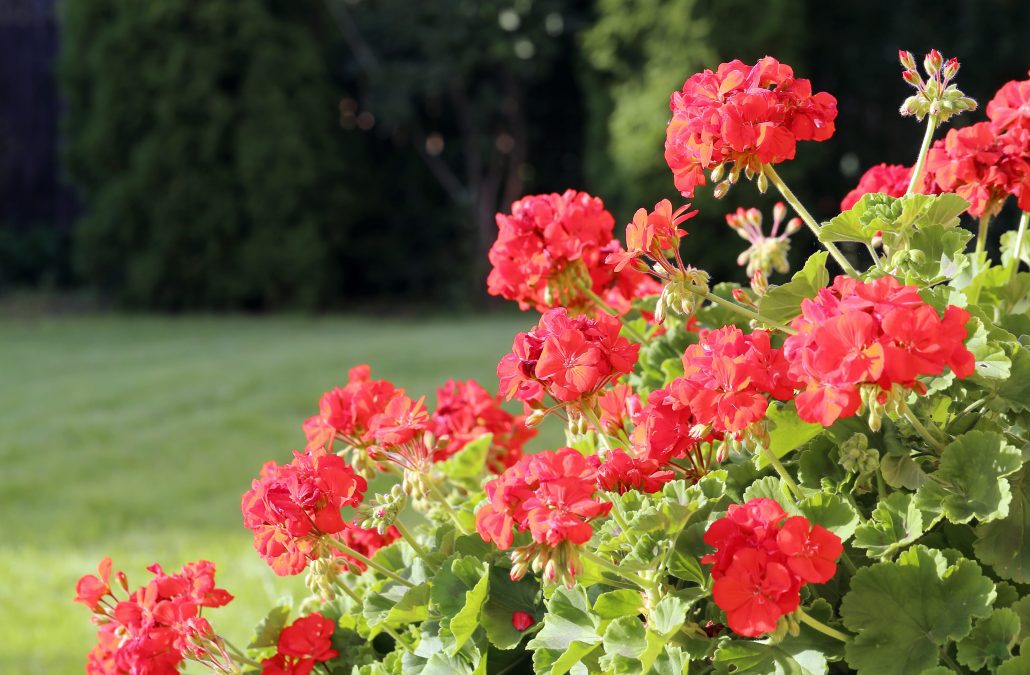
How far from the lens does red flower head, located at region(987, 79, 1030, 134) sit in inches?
44.1

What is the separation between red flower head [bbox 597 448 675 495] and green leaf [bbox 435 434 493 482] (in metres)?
0.34

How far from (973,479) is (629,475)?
0.27m

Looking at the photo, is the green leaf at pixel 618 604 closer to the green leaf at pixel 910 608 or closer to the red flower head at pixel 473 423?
the green leaf at pixel 910 608

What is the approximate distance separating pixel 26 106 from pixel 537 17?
448 centimetres

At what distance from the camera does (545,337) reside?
0.93 metres

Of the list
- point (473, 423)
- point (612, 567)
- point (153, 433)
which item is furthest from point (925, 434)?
point (153, 433)

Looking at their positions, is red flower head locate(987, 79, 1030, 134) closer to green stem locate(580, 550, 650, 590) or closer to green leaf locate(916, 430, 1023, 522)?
green leaf locate(916, 430, 1023, 522)

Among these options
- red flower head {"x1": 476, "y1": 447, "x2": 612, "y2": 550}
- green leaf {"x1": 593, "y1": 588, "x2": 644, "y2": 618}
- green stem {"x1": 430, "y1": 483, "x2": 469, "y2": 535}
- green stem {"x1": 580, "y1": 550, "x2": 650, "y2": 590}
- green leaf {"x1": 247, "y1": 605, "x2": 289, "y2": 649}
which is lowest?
green leaf {"x1": 247, "y1": 605, "x2": 289, "y2": 649}

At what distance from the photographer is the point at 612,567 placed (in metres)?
Answer: 0.87

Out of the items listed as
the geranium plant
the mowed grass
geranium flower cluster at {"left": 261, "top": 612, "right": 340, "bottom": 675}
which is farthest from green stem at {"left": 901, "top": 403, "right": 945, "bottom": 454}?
the mowed grass

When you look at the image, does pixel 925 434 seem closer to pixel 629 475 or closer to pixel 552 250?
pixel 629 475

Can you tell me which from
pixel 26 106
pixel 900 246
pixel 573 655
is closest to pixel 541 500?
pixel 573 655

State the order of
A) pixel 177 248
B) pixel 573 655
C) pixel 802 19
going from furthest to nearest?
pixel 177 248 < pixel 802 19 < pixel 573 655

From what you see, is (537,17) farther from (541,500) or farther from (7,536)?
(541,500)
